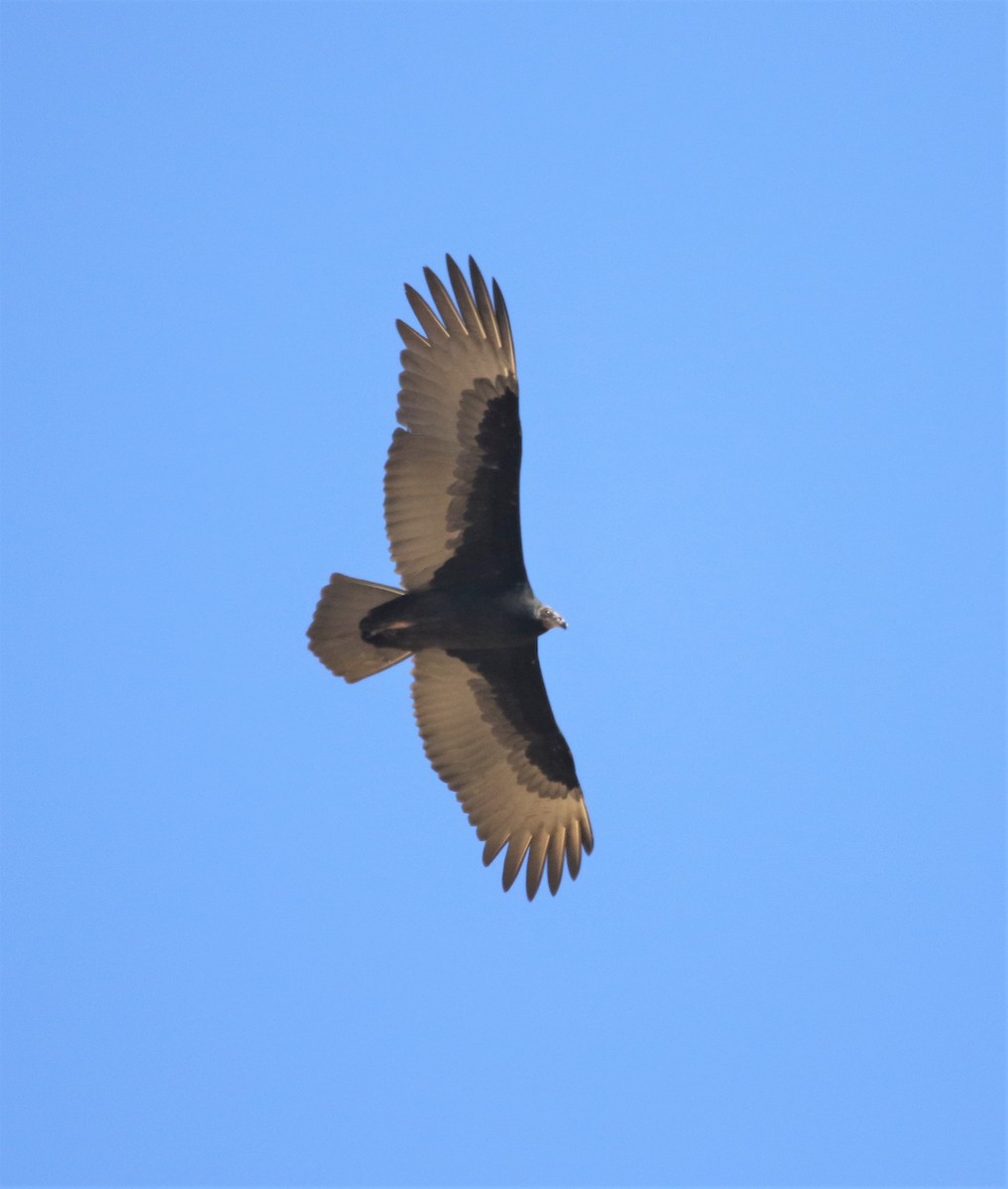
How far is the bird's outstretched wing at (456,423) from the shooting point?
1181 centimetres

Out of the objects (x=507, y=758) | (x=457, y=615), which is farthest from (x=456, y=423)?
→ (x=507, y=758)

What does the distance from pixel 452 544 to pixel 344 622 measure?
0.91 m

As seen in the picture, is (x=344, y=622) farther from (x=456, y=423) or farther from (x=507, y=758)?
(x=507, y=758)

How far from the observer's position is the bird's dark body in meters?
12.1

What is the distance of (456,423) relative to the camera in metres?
11.8

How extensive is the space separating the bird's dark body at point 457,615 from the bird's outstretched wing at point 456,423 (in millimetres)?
387

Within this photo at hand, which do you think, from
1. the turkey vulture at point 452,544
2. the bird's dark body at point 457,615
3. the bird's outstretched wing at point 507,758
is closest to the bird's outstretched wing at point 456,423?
the turkey vulture at point 452,544

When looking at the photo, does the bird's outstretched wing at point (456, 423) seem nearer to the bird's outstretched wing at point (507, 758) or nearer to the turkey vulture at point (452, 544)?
the turkey vulture at point (452, 544)

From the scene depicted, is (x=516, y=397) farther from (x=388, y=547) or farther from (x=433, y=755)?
(x=433, y=755)

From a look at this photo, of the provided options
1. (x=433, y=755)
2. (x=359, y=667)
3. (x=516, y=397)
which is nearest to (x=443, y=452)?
(x=516, y=397)

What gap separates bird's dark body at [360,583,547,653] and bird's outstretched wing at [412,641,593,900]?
617 mm

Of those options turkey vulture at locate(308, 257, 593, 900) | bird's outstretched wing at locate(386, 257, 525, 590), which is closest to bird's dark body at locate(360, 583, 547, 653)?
turkey vulture at locate(308, 257, 593, 900)

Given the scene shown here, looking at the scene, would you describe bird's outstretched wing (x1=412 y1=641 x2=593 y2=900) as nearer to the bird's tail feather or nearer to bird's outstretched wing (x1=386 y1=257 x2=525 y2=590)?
the bird's tail feather

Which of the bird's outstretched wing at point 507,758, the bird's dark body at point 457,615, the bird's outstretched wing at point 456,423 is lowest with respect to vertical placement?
the bird's outstretched wing at point 507,758
